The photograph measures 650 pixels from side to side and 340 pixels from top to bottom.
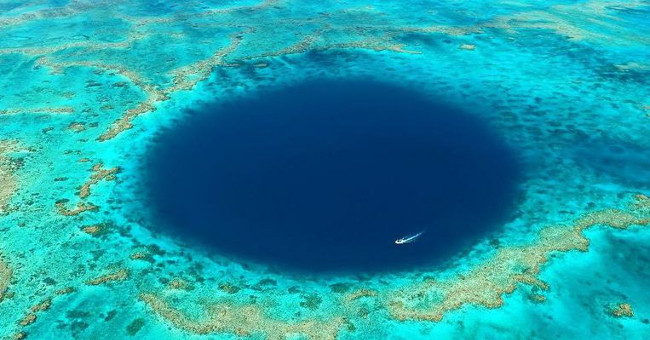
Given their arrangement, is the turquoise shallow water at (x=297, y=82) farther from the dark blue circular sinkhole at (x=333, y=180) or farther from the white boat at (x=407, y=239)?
the white boat at (x=407, y=239)

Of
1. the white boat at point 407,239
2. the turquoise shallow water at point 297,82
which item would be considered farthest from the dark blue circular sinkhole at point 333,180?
the turquoise shallow water at point 297,82

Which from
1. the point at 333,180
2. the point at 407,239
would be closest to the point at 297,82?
the point at 333,180

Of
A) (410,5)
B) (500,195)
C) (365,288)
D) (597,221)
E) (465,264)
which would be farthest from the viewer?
(410,5)

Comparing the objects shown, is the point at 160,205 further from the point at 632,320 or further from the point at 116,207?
the point at 632,320

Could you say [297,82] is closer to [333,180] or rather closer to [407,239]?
[333,180]

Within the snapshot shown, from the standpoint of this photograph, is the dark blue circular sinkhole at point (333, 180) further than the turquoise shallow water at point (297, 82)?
Yes

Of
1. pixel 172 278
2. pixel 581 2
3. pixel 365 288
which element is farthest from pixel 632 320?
pixel 581 2
